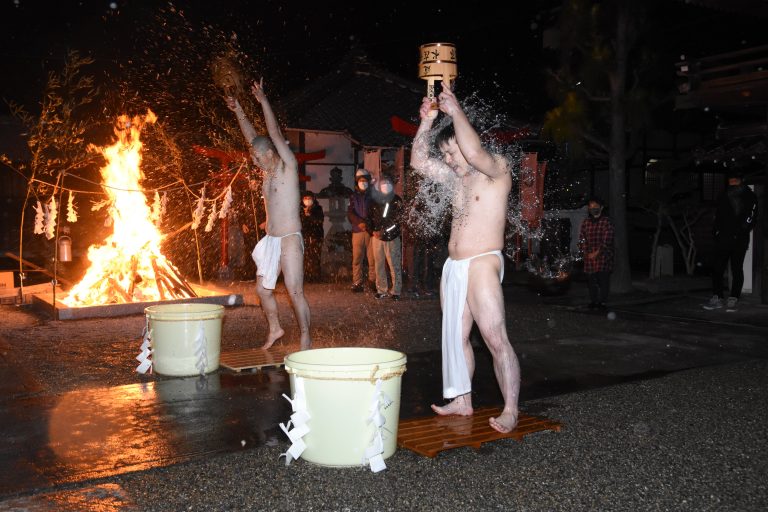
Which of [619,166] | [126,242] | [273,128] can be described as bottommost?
[126,242]

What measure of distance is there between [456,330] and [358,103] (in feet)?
54.7

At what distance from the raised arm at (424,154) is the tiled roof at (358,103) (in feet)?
44.1

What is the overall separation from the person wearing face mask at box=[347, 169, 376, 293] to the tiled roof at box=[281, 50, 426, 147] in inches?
223

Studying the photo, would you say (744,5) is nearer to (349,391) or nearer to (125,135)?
(125,135)

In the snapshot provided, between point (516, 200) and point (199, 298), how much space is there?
10.3 metres

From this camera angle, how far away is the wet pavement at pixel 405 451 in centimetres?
366

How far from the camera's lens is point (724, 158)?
12.6 metres

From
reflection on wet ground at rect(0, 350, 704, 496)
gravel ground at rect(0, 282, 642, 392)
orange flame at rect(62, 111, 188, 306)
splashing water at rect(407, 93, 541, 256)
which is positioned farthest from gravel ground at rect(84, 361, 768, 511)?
orange flame at rect(62, 111, 188, 306)

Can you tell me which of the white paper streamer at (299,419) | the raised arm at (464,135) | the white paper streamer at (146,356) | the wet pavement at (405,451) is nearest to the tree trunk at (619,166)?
the wet pavement at (405,451)

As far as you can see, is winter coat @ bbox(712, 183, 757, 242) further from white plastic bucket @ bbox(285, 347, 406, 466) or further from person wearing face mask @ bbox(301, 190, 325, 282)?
white plastic bucket @ bbox(285, 347, 406, 466)

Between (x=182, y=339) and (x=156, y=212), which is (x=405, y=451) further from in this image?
(x=156, y=212)

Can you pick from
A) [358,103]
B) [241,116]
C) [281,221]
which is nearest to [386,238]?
[281,221]

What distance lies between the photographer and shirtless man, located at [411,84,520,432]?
4.68m

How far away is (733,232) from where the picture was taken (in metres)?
11.2
